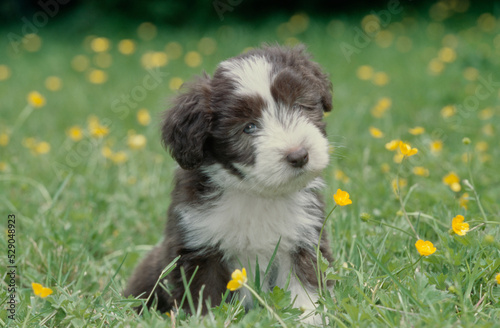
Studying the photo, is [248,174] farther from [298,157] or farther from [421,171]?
[421,171]

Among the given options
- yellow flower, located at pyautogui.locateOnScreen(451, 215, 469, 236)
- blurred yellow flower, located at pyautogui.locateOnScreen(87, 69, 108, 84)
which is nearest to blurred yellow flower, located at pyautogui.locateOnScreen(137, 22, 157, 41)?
blurred yellow flower, located at pyautogui.locateOnScreen(87, 69, 108, 84)

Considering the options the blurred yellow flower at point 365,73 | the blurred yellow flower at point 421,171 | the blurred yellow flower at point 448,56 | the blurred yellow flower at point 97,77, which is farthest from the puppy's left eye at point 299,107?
the blurred yellow flower at point 97,77

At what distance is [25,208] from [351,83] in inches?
197

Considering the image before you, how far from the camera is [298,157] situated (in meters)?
2.81

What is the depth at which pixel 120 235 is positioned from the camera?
4590 mm

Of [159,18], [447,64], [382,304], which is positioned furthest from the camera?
[159,18]

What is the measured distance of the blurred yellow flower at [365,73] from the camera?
27.7 ft

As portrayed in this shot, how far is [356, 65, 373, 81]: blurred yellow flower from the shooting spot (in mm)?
8430

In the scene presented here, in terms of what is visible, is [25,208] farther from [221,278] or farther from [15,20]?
[15,20]

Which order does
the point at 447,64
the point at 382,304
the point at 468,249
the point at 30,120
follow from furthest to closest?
the point at 447,64
the point at 30,120
the point at 468,249
the point at 382,304

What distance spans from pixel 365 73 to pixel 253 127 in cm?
578

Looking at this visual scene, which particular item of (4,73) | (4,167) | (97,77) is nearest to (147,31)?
(4,73)

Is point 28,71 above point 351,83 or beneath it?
above

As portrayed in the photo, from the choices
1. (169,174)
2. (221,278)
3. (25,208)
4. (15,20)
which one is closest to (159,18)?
(15,20)
